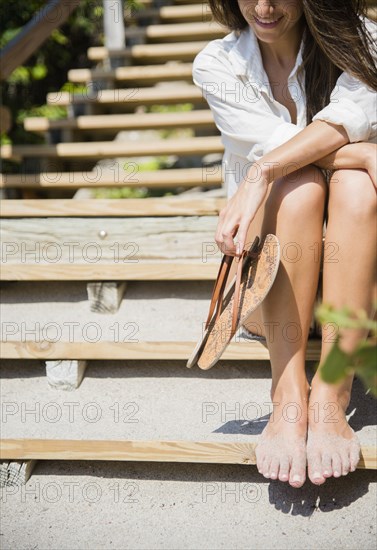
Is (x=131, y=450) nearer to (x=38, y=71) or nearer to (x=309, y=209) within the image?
(x=309, y=209)

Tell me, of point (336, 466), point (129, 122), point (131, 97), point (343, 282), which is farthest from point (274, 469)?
point (131, 97)

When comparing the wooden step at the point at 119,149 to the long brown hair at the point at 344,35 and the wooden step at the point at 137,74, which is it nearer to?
the wooden step at the point at 137,74

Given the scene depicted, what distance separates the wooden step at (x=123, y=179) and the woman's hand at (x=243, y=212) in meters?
1.08

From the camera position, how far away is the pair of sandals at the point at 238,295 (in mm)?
1463

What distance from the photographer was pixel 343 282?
151 cm

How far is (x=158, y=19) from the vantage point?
4.11 m

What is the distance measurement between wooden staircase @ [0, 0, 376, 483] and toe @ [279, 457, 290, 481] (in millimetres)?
102

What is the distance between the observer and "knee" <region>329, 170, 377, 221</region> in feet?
4.86

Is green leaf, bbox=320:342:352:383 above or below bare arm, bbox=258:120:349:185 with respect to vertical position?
above

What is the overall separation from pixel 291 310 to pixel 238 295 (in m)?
0.15

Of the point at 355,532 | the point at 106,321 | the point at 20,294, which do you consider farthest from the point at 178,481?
the point at 20,294

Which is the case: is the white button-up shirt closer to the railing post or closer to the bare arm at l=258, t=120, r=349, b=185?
the bare arm at l=258, t=120, r=349, b=185

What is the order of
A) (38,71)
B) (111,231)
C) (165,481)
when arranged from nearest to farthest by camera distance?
1. (165,481)
2. (111,231)
3. (38,71)

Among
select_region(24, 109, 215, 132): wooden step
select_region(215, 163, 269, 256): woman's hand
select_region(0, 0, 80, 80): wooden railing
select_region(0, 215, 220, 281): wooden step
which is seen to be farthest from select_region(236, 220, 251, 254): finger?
select_region(24, 109, 215, 132): wooden step
